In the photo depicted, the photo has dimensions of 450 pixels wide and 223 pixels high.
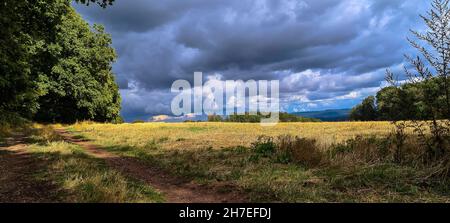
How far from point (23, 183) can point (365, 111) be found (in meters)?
105

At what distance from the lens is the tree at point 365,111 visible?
330 feet

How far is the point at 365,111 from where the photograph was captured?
104125 millimetres

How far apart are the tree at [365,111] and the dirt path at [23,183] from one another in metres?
96.0

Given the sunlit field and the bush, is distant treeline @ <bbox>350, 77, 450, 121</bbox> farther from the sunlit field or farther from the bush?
the sunlit field

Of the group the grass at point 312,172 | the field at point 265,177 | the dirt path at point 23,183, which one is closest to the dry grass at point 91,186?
the field at point 265,177

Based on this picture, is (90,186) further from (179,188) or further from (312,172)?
(312,172)

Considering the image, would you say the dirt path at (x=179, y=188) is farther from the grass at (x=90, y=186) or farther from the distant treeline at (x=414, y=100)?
the distant treeline at (x=414, y=100)

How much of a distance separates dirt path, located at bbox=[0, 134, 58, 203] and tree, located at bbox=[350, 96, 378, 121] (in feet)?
315

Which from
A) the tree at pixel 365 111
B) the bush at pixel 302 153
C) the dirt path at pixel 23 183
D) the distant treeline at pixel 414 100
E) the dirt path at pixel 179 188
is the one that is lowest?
the dirt path at pixel 179 188

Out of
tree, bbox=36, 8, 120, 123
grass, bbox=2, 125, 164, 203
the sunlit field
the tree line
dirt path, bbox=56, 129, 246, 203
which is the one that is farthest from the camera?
tree, bbox=36, 8, 120, 123

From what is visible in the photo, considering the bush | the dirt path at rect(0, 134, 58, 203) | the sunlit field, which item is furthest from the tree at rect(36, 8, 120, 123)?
the bush

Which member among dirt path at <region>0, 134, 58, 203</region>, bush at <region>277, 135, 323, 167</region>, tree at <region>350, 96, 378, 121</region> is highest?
tree at <region>350, 96, 378, 121</region>

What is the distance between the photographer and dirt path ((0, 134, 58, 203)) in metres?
7.87
